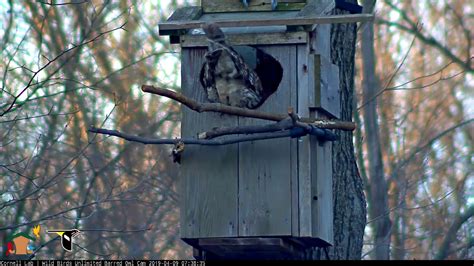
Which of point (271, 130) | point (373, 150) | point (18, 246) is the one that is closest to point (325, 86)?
point (271, 130)

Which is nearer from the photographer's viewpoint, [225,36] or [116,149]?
[225,36]

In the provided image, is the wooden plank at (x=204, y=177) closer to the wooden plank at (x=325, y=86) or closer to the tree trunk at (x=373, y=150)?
the wooden plank at (x=325, y=86)

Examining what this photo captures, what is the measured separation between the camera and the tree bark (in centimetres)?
791

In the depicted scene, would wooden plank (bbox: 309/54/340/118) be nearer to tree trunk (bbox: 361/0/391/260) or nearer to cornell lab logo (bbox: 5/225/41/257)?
cornell lab logo (bbox: 5/225/41/257)

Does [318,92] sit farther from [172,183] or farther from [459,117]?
[459,117]

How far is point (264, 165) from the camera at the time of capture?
7.13m

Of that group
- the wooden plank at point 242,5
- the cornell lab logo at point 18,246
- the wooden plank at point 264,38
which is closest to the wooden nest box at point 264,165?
the wooden plank at point 264,38

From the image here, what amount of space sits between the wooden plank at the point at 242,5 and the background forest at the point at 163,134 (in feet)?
12.1

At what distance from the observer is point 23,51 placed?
34.4 feet

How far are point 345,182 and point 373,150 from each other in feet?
16.8

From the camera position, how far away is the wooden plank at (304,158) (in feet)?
23.0

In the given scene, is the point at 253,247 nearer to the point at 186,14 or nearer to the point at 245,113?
the point at 245,113

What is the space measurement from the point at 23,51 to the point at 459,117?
6001mm

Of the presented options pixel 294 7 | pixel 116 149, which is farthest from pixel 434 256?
pixel 294 7
